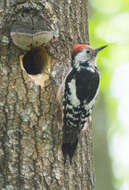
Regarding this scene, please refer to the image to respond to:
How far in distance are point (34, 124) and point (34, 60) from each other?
38.4 inches

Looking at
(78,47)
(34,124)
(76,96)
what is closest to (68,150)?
(34,124)

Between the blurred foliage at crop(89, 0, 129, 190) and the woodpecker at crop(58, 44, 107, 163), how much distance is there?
2674 millimetres

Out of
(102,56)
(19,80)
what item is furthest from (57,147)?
(102,56)

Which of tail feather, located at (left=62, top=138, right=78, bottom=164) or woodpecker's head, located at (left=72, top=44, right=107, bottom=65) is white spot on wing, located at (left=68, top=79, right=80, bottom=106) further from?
tail feather, located at (left=62, top=138, right=78, bottom=164)

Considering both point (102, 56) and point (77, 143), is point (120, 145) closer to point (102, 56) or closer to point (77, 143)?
point (102, 56)

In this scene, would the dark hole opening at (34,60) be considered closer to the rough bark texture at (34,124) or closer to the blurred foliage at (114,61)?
the rough bark texture at (34,124)

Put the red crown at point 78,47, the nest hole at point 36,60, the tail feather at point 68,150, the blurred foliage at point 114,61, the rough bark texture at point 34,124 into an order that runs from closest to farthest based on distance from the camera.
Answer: the rough bark texture at point 34,124, the tail feather at point 68,150, the nest hole at point 36,60, the red crown at point 78,47, the blurred foliage at point 114,61

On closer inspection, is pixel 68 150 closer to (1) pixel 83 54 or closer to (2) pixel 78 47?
(2) pixel 78 47

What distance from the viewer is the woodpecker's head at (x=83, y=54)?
3980mm

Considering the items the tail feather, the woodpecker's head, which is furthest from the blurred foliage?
the tail feather

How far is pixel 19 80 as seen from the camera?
351 cm

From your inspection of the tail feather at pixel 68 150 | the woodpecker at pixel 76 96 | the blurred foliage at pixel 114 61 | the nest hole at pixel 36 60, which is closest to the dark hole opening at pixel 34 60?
the nest hole at pixel 36 60

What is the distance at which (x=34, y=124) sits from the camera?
3422mm

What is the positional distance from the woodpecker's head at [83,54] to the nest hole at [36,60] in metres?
0.33
